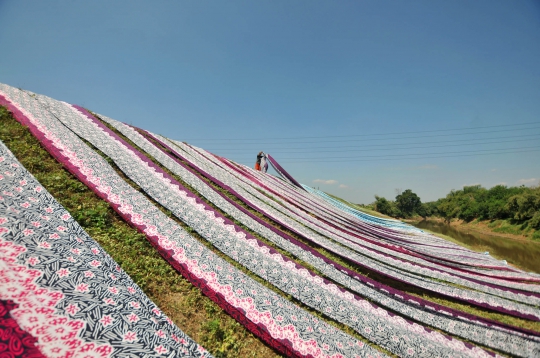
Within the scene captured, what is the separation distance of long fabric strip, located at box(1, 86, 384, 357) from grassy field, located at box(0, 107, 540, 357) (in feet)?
0.27

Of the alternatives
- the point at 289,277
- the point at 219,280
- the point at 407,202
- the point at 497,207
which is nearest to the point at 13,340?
the point at 219,280

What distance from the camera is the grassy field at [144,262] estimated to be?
2133 millimetres

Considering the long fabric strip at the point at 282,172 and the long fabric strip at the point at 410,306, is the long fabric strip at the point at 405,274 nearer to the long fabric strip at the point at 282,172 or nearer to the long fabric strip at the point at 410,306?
the long fabric strip at the point at 410,306

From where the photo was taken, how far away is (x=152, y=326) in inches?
60.3

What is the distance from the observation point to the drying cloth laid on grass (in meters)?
1.22

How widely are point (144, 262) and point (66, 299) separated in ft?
3.94

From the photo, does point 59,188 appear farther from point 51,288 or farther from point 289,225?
point 289,225

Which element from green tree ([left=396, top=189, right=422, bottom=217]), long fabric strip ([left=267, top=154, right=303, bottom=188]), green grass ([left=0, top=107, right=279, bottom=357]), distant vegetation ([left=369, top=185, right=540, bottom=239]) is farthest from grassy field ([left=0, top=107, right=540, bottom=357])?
green tree ([left=396, top=189, right=422, bottom=217])

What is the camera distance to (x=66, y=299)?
1419 millimetres

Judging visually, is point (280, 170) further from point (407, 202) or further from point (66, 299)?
point (407, 202)

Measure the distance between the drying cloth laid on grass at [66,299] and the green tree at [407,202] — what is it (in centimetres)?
5997

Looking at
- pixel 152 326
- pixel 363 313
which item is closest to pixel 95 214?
pixel 152 326

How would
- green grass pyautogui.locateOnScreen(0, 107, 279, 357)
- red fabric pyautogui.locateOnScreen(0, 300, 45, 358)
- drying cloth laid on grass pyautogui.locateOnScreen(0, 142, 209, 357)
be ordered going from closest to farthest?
1. red fabric pyautogui.locateOnScreen(0, 300, 45, 358)
2. drying cloth laid on grass pyautogui.locateOnScreen(0, 142, 209, 357)
3. green grass pyautogui.locateOnScreen(0, 107, 279, 357)

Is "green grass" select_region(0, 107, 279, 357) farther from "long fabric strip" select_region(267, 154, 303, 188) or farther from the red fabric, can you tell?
"long fabric strip" select_region(267, 154, 303, 188)
